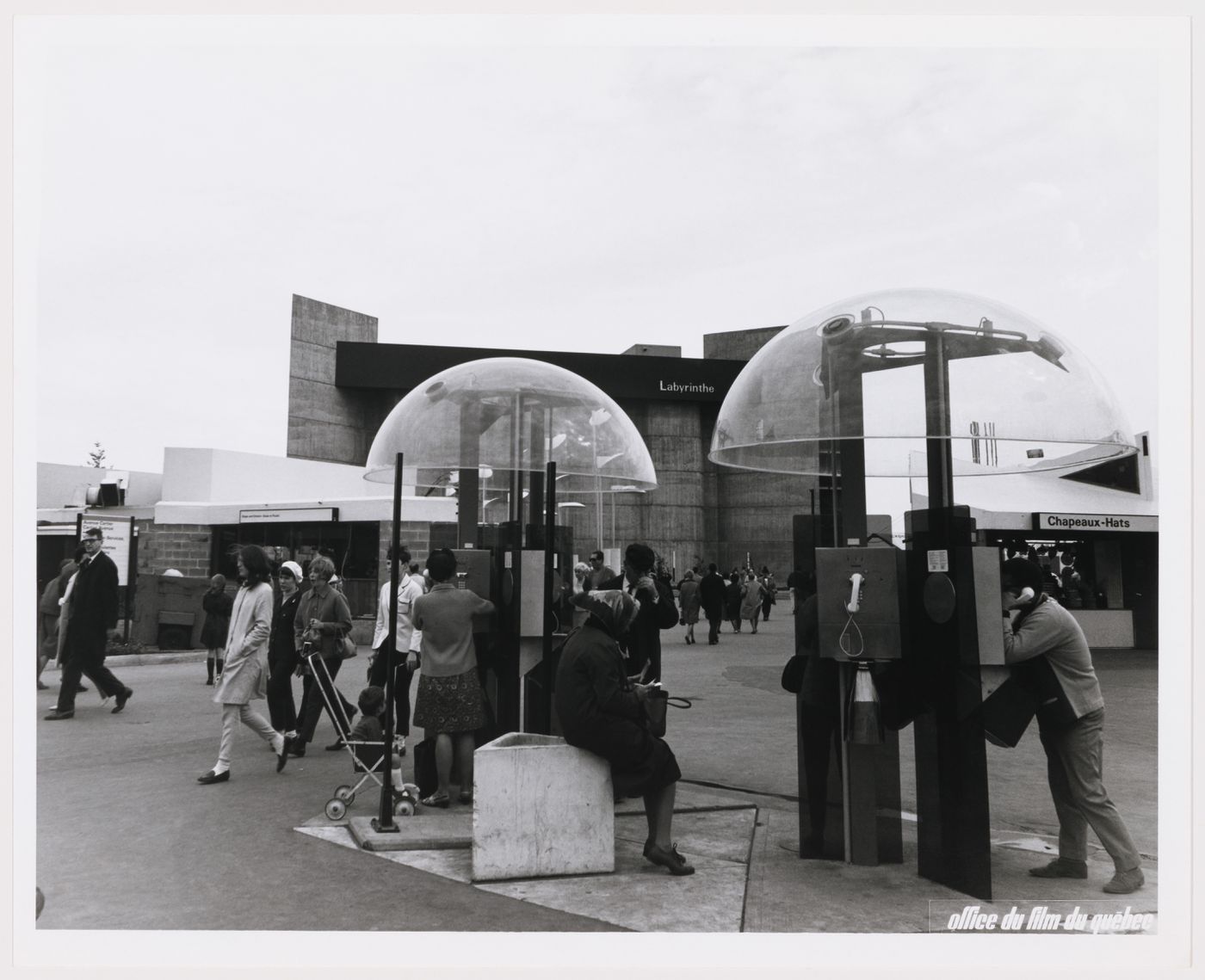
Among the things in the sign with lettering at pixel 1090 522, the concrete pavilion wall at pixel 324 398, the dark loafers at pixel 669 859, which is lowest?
the dark loafers at pixel 669 859

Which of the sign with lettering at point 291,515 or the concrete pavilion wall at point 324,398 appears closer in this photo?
the sign with lettering at point 291,515

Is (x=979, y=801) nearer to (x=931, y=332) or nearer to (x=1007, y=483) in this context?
(x=931, y=332)

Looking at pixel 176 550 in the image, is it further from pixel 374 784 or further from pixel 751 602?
pixel 374 784

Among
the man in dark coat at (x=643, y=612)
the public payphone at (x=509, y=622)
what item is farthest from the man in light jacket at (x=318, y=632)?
the man in dark coat at (x=643, y=612)

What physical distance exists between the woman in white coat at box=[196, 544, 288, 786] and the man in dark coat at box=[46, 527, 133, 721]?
131 inches

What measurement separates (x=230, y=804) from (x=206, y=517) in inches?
600

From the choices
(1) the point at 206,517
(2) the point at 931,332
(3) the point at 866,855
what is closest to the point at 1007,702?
(3) the point at 866,855

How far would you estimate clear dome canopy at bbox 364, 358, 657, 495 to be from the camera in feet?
24.9

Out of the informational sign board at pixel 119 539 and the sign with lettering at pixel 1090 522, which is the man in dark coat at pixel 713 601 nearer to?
the sign with lettering at pixel 1090 522

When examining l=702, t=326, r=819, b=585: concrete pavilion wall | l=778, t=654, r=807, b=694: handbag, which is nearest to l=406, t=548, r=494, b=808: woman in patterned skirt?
l=778, t=654, r=807, b=694: handbag

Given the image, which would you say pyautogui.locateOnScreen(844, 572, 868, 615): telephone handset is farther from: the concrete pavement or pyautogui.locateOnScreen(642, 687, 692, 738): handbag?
the concrete pavement

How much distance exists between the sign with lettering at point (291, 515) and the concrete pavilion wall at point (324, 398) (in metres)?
17.8

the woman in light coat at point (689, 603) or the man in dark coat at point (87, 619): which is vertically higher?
the man in dark coat at point (87, 619)

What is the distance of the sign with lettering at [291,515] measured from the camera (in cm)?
1970
